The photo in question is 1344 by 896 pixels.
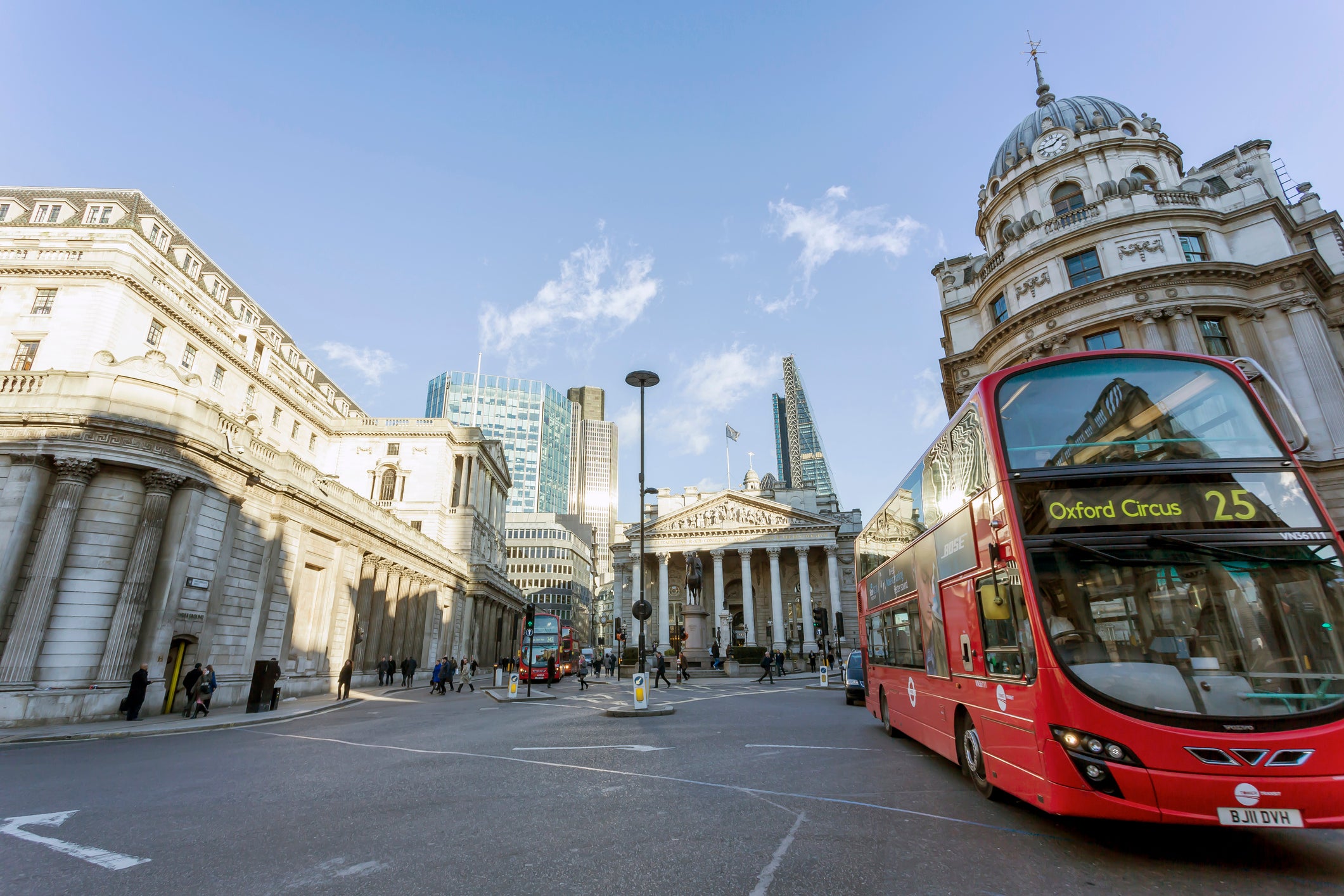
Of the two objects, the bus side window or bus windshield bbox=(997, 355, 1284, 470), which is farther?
bus windshield bbox=(997, 355, 1284, 470)

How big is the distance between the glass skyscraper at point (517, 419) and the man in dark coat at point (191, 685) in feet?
370

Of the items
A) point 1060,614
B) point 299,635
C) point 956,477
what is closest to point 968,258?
point 956,477

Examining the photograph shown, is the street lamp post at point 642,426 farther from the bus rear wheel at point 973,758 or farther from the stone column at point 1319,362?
the stone column at point 1319,362

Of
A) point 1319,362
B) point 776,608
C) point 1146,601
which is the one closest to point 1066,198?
point 1319,362

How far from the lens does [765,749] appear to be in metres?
9.52

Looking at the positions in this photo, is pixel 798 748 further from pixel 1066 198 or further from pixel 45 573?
pixel 1066 198

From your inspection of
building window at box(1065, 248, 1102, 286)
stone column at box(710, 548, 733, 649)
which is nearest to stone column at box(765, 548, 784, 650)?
stone column at box(710, 548, 733, 649)

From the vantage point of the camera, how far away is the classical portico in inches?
2395

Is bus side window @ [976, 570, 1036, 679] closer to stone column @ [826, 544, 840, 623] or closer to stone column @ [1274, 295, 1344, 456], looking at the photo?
stone column @ [1274, 295, 1344, 456]

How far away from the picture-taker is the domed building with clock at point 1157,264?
2425cm

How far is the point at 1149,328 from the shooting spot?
24.8 metres

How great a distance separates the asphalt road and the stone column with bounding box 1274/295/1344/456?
83.1 ft

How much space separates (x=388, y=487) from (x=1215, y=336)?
172 ft

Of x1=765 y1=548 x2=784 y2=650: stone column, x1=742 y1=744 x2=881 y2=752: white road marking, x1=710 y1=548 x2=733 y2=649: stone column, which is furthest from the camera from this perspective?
x1=710 y1=548 x2=733 y2=649: stone column
